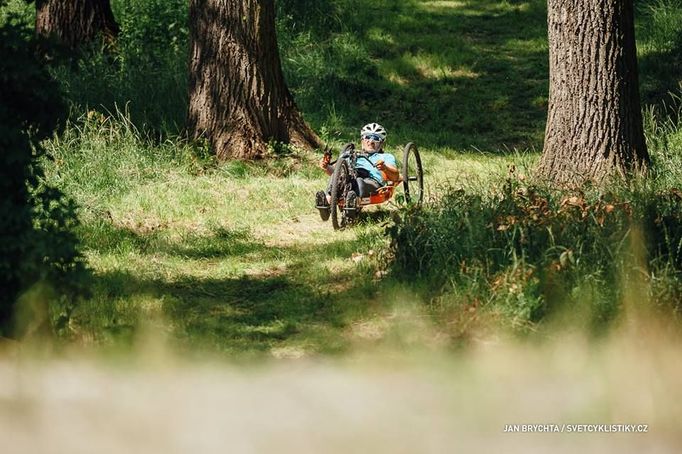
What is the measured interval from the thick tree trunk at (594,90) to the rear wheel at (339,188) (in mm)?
1840

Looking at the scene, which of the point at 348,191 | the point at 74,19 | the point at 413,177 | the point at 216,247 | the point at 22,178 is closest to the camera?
the point at 22,178

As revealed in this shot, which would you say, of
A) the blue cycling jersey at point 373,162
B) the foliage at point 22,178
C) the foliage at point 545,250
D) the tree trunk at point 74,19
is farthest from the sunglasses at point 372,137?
the tree trunk at point 74,19

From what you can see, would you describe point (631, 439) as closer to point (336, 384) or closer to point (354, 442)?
point (354, 442)

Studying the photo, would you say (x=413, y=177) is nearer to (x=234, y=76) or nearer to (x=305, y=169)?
(x=305, y=169)

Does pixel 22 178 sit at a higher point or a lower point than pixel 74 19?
lower

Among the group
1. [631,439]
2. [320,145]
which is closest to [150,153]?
[320,145]

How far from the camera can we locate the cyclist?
9805mm

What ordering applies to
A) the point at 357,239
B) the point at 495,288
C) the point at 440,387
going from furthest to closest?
the point at 357,239, the point at 495,288, the point at 440,387

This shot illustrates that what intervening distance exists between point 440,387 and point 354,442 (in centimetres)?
100

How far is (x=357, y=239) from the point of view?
9.51m

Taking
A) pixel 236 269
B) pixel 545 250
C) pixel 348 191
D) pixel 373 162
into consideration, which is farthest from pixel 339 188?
pixel 545 250

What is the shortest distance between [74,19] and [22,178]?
948 centimetres

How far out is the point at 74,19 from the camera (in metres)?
15.4

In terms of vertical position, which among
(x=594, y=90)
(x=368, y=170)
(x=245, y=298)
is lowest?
(x=245, y=298)
